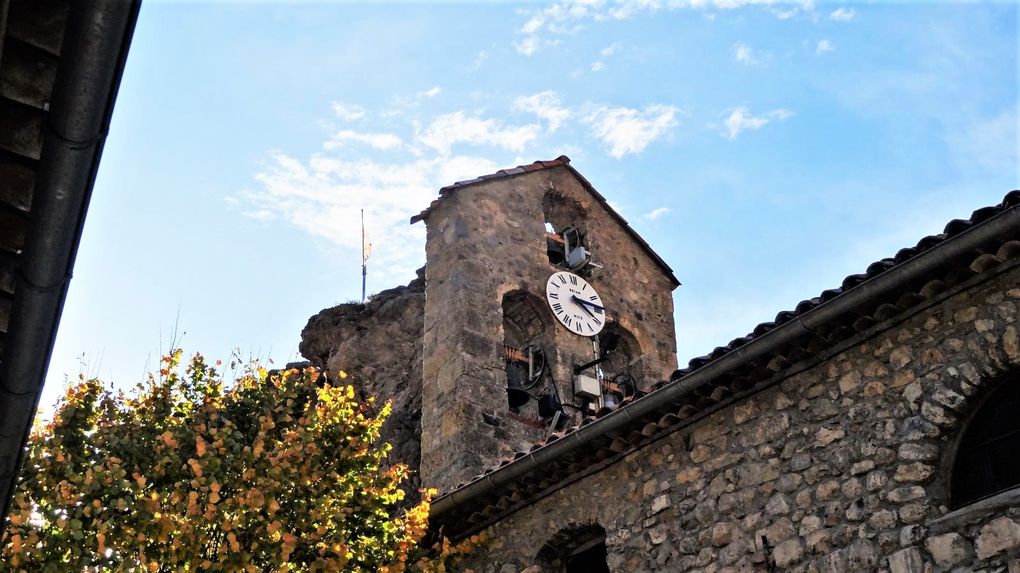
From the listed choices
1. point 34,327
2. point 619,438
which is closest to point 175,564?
point 619,438

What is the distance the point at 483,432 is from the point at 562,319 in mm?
2402

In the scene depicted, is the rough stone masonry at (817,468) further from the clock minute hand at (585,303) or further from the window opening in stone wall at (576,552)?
the clock minute hand at (585,303)

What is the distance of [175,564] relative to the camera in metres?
9.01

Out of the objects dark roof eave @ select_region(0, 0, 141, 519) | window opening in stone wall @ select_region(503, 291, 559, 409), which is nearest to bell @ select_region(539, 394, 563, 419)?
window opening in stone wall @ select_region(503, 291, 559, 409)

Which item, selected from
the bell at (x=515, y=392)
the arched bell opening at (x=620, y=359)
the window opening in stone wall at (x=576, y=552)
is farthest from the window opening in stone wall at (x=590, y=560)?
the arched bell opening at (x=620, y=359)

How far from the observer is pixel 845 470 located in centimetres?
782

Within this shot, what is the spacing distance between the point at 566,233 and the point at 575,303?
130 cm

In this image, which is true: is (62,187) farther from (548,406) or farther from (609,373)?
(609,373)

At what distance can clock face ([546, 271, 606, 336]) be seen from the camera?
14398 mm

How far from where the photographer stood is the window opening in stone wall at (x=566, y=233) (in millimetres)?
15047

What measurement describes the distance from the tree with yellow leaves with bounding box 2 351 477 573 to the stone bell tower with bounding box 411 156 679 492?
1533 millimetres

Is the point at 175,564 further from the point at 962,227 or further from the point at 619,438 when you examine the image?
the point at 962,227

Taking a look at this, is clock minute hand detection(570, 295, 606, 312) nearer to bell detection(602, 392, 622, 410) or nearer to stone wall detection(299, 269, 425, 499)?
bell detection(602, 392, 622, 410)

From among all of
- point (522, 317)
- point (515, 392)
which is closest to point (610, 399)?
point (515, 392)
